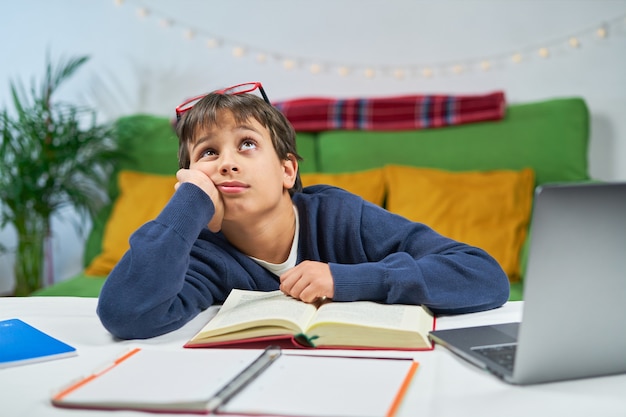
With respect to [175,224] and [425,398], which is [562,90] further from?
[425,398]

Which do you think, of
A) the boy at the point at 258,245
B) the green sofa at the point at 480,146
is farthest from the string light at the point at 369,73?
the boy at the point at 258,245

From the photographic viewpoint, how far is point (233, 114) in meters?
1.22

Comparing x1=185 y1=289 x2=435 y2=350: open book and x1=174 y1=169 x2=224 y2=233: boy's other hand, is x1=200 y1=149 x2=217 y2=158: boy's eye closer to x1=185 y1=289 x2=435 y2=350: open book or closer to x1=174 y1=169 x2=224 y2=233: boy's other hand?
x1=174 y1=169 x2=224 y2=233: boy's other hand

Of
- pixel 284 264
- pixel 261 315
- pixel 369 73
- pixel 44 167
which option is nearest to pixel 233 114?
pixel 284 264

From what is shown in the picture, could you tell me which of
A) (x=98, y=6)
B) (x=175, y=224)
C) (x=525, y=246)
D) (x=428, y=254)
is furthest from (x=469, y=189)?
(x=98, y=6)

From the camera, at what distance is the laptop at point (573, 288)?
693 millimetres

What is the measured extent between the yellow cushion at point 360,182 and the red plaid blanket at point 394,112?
0.24 meters

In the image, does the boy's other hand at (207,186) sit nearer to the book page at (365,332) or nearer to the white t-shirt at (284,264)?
the white t-shirt at (284,264)

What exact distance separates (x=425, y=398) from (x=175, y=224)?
1.62 feet

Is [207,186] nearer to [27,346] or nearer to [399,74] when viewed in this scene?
[27,346]

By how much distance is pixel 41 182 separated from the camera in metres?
2.88

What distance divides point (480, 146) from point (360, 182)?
17.4 inches

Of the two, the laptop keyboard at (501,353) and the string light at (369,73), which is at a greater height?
the string light at (369,73)

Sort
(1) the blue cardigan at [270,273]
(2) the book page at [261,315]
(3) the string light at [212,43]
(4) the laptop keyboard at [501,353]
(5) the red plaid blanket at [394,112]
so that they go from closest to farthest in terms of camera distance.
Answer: (4) the laptop keyboard at [501,353], (2) the book page at [261,315], (1) the blue cardigan at [270,273], (5) the red plaid blanket at [394,112], (3) the string light at [212,43]
